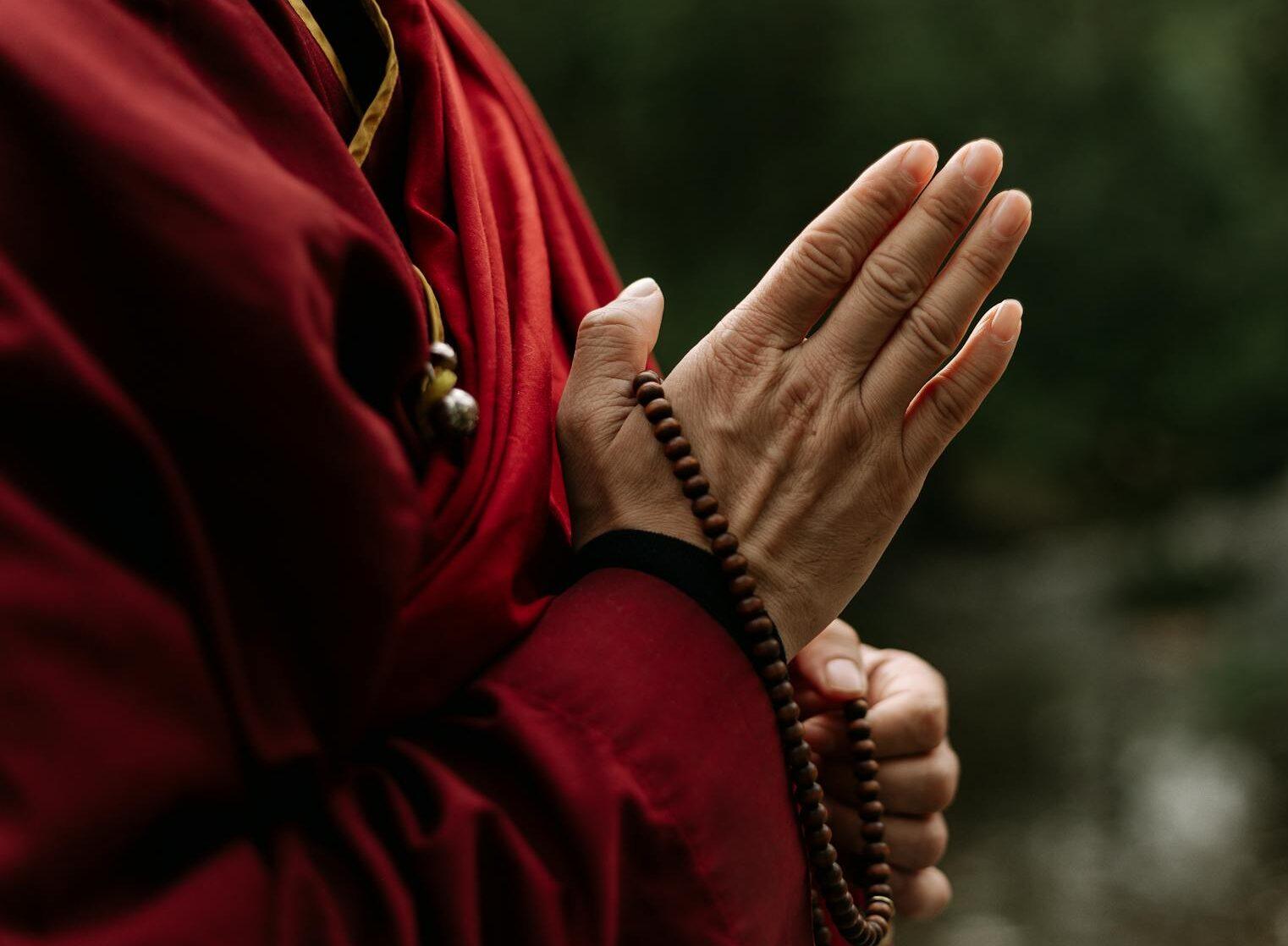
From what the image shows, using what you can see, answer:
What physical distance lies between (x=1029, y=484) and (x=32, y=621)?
16.1 feet

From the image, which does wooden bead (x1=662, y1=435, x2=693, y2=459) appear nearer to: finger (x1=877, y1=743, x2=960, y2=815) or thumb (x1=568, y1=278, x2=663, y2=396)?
thumb (x1=568, y1=278, x2=663, y2=396)

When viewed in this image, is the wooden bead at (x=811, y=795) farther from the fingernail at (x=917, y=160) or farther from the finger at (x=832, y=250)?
the fingernail at (x=917, y=160)

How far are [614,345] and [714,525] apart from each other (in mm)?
143

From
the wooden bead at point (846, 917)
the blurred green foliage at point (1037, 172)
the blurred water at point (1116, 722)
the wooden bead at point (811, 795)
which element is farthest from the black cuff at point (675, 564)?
the blurred green foliage at point (1037, 172)

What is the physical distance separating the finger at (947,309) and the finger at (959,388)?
1.0 inches

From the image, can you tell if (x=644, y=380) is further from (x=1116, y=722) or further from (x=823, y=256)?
(x=1116, y=722)

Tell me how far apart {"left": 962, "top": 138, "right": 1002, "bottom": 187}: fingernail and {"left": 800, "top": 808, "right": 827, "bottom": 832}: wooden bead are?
16.5 inches

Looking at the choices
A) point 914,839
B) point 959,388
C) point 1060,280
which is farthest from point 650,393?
point 1060,280

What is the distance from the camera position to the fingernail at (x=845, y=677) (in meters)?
0.87

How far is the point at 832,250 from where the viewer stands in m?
0.77

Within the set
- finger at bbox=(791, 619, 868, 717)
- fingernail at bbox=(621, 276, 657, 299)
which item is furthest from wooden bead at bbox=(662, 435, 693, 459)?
finger at bbox=(791, 619, 868, 717)

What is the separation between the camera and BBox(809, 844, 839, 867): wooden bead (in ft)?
2.47

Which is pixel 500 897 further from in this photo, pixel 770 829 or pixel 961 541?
pixel 961 541

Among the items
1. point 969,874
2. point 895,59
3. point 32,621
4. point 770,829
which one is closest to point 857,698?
point 770,829
